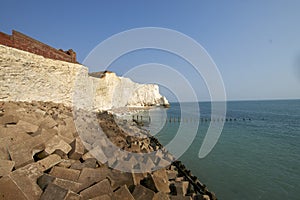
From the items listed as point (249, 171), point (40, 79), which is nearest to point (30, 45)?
point (40, 79)

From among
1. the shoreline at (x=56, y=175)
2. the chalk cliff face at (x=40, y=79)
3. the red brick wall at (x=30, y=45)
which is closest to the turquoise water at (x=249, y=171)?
the shoreline at (x=56, y=175)

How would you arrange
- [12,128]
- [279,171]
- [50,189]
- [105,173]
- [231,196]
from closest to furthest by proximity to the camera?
[50,189] < [105,173] < [12,128] < [231,196] < [279,171]

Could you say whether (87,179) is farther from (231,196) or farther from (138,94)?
(138,94)

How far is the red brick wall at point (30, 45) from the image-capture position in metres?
9.11

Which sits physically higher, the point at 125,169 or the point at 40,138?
the point at 40,138

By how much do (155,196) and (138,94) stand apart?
60217mm

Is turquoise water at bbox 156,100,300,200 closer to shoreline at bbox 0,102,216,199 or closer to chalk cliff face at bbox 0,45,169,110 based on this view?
shoreline at bbox 0,102,216,199

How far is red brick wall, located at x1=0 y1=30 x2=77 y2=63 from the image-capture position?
9113 mm

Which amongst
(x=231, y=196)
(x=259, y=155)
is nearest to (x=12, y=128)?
(x=231, y=196)

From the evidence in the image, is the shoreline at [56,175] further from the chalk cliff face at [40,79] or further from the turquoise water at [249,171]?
the chalk cliff face at [40,79]

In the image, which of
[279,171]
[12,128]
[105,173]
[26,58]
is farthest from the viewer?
[26,58]

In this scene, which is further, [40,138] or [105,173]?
[40,138]

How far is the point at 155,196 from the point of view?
2.77 metres

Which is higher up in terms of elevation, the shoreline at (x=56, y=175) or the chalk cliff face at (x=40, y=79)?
the chalk cliff face at (x=40, y=79)
